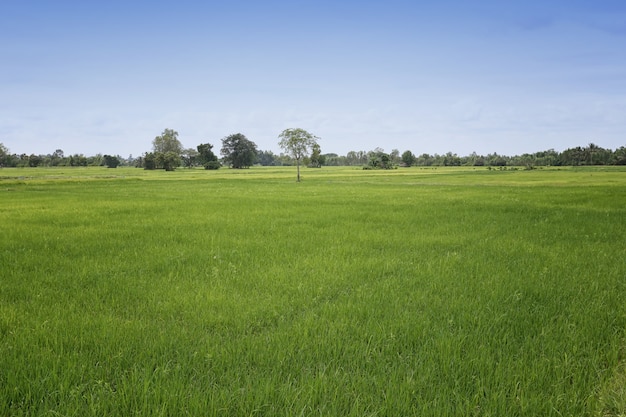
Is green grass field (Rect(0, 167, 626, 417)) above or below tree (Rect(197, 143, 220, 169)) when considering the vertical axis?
below

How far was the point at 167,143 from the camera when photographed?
582 feet

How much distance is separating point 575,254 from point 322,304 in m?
8.25

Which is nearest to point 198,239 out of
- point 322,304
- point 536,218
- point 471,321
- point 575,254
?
point 322,304

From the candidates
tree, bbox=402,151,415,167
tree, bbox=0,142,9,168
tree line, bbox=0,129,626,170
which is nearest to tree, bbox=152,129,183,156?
tree line, bbox=0,129,626,170

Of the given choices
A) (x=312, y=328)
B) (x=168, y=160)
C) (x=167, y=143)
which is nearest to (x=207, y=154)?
(x=168, y=160)

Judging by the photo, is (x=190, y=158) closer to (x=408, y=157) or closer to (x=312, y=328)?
(x=408, y=157)

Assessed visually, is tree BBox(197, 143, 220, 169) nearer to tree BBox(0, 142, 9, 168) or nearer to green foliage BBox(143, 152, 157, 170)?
green foliage BBox(143, 152, 157, 170)

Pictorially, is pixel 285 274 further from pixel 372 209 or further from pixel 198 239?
pixel 372 209

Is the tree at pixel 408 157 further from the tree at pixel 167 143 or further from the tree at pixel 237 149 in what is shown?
the tree at pixel 167 143

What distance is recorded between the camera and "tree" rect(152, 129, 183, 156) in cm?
17675

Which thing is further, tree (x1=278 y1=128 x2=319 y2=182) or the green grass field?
tree (x1=278 y1=128 x2=319 y2=182)

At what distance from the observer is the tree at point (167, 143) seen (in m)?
177

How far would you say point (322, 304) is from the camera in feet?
22.0

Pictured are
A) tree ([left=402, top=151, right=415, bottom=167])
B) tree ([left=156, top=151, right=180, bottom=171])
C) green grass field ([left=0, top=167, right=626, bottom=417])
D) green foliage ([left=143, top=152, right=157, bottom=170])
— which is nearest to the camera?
green grass field ([left=0, top=167, right=626, bottom=417])
